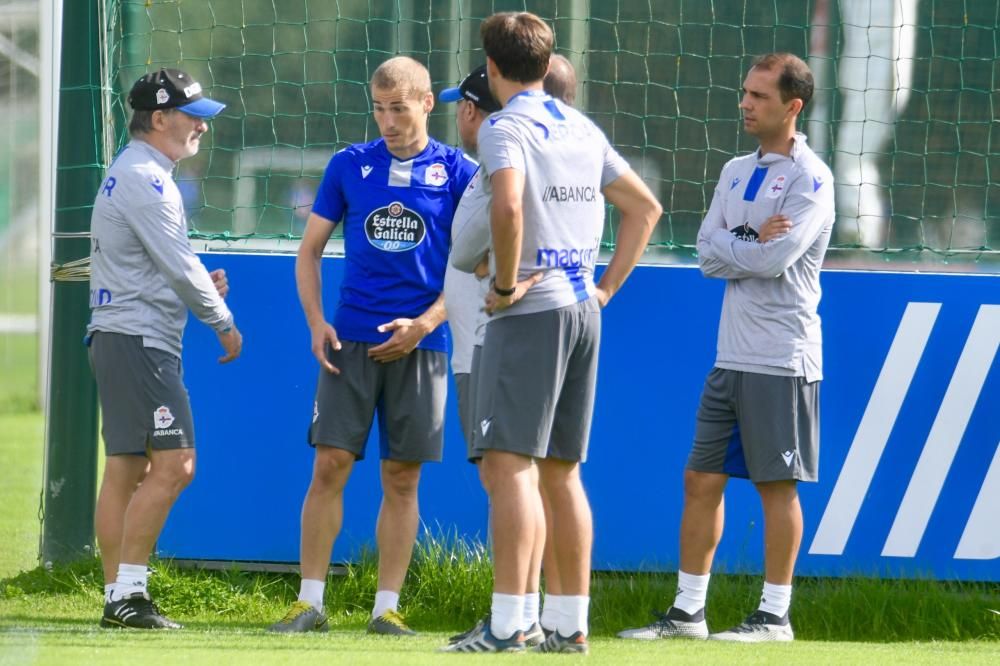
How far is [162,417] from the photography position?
4746mm

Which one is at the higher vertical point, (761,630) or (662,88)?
(662,88)

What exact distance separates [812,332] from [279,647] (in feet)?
6.74

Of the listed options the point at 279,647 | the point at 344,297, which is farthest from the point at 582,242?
the point at 279,647

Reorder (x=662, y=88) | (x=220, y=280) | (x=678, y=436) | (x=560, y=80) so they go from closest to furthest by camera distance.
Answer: (x=560, y=80) < (x=220, y=280) < (x=678, y=436) < (x=662, y=88)

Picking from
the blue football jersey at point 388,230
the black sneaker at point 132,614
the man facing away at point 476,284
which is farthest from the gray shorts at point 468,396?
the black sneaker at point 132,614

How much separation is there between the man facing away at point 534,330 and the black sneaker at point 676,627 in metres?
0.81

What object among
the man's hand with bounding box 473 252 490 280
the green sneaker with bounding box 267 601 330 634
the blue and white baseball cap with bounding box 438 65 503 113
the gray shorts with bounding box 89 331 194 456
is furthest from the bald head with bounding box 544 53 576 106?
the green sneaker with bounding box 267 601 330 634

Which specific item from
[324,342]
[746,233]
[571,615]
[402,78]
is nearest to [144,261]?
[324,342]

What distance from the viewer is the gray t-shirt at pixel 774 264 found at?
473 cm

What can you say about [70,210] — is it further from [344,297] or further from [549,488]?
[549,488]

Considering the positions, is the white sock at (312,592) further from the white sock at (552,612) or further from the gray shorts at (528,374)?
the gray shorts at (528,374)

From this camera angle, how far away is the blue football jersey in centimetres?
479

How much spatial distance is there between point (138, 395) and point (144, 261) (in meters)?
0.45

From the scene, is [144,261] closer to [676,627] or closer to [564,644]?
[564,644]
